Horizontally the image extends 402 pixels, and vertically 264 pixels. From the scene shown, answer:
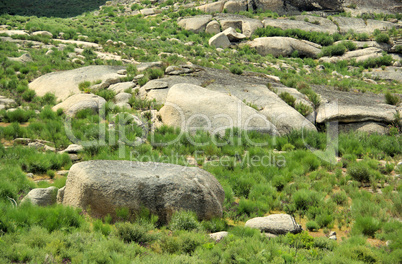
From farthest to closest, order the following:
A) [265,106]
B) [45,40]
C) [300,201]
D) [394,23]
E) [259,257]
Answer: [394,23] < [45,40] < [265,106] < [300,201] < [259,257]

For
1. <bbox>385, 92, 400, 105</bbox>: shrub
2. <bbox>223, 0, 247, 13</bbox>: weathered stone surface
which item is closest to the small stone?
<bbox>385, 92, 400, 105</bbox>: shrub

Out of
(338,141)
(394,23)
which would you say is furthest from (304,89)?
(394,23)

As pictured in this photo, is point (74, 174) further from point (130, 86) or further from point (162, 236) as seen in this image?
point (130, 86)

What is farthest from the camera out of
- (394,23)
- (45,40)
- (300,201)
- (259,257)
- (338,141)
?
(394,23)

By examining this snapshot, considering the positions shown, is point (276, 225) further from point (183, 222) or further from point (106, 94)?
point (106, 94)

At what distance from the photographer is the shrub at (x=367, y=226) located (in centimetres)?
682

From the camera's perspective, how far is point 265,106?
1368 cm

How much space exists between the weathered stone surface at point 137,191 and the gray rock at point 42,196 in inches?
11.4

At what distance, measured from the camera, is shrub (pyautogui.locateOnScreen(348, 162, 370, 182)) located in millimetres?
9211

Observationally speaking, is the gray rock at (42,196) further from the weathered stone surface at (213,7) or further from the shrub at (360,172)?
the weathered stone surface at (213,7)

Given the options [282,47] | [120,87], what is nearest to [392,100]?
[120,87]

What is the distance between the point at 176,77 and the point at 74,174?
391 inches

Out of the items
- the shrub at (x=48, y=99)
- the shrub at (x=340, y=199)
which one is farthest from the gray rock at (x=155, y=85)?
the shrub at (x=340, y=199)

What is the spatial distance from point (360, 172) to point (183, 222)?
5916mm
